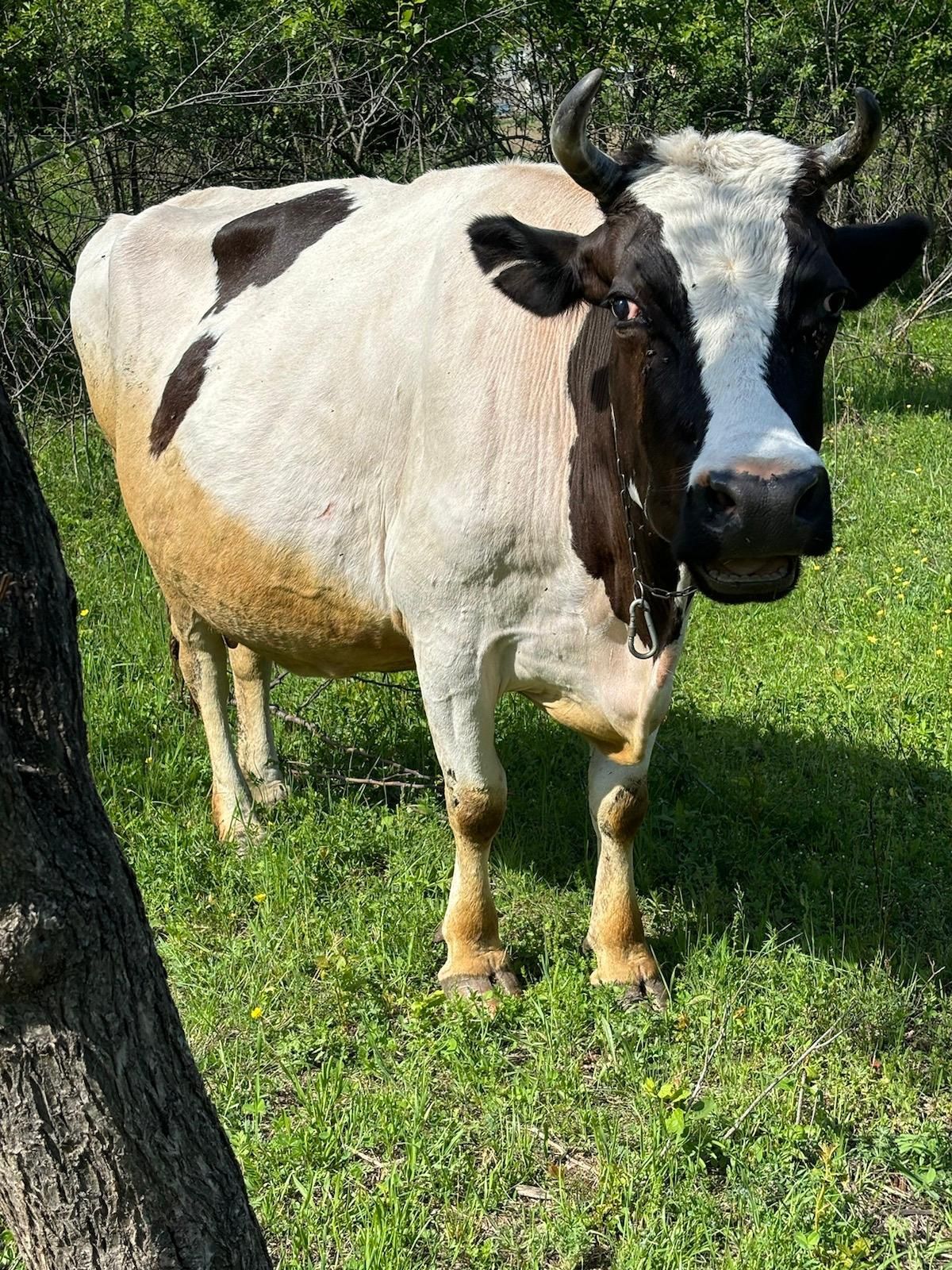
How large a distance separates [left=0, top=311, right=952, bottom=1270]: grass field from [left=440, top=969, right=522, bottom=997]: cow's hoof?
0.05 m

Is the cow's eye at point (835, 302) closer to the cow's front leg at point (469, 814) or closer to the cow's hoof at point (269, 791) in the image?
the cow's front leg at point (469, 814)

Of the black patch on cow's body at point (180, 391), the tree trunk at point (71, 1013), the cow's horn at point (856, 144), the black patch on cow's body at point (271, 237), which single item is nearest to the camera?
the tree trunk at point (71, 1013)

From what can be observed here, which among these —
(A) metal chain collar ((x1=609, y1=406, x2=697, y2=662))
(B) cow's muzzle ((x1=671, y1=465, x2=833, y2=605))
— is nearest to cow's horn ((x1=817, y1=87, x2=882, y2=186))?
(A) metal chain collar ((x1=609, y1=406, x2=697, y2=662))

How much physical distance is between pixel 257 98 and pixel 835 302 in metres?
6.54

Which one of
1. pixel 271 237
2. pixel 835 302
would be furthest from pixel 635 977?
pixel 271 237

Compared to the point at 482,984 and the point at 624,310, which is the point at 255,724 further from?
the point at 624,310

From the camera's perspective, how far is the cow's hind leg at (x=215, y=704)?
5.15 meters

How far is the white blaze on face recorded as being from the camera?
281cm

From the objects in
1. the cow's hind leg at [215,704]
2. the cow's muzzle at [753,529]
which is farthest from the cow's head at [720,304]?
the cow's hind leg at [215,704]

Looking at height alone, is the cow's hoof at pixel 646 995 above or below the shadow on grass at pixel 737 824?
above

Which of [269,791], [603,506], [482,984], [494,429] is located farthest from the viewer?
[269,791]

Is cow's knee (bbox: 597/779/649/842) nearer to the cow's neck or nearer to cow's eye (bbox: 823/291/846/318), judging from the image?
the cow's neck

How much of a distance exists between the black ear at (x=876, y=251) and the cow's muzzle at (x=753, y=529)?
855 mm

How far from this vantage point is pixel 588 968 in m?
4.21
